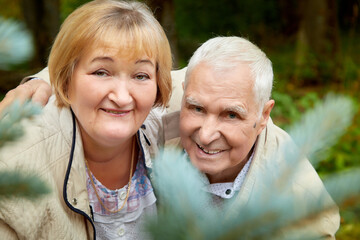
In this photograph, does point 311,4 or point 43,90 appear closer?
point 43,90

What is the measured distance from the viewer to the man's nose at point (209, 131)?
5.81ft

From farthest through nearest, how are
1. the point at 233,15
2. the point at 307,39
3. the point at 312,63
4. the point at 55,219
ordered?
the point at 233,15 → the point at 307,39 → the point at 312,63 → the point at 55,219

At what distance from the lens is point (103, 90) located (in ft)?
5.54

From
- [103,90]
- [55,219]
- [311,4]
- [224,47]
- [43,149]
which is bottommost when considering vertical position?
[311,4]

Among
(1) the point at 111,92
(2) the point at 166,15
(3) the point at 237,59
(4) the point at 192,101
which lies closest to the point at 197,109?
(4) the point at 192,101

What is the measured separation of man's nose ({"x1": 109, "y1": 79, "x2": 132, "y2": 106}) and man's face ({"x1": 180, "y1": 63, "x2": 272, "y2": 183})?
28 cm

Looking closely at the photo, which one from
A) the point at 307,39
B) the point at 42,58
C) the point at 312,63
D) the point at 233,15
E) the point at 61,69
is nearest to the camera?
the point at 61,69

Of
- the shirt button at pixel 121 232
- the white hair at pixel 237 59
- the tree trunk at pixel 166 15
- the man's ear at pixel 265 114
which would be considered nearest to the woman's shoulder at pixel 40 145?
the shirt button at pixel 121 232

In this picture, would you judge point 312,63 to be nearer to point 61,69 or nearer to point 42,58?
point 42,58

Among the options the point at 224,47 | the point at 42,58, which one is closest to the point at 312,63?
the point at 42,58

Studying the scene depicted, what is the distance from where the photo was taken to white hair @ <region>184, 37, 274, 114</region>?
5.95 feet

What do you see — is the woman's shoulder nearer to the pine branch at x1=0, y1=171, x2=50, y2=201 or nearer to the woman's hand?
the woman's hand

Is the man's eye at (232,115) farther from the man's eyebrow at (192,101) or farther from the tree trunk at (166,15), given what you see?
the tree trunk at (166,15)

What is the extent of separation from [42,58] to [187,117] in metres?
5.15
